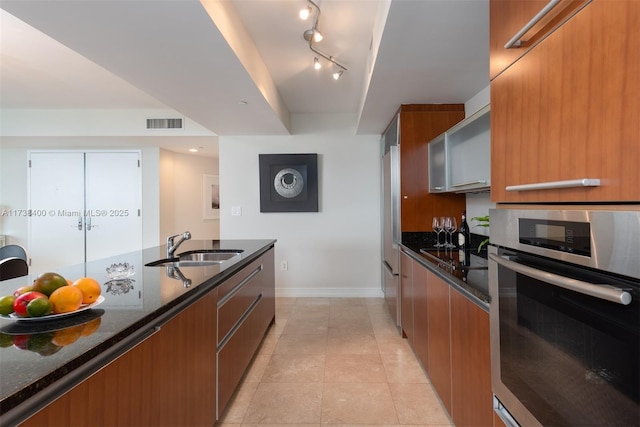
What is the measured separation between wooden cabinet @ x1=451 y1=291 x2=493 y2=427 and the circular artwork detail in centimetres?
284

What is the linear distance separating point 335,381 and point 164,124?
3778 mm

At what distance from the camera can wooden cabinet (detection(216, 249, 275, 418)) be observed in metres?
1.64

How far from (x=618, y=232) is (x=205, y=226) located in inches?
233

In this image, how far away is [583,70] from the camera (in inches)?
29.5

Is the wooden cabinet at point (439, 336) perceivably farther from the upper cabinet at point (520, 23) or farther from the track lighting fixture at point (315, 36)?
the track lighting fixture at point (315, 36)

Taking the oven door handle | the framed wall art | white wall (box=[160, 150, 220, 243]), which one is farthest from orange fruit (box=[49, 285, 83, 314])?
the framed wall art

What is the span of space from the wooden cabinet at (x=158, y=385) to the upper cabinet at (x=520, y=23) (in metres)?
1.53

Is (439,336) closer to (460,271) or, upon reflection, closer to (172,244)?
(460,271)

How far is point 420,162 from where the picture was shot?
2830 millimetres

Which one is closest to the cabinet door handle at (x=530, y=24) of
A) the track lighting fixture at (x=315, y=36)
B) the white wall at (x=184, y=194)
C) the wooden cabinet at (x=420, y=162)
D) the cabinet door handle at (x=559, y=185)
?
the cabinet door handle at (x=559, y=185)

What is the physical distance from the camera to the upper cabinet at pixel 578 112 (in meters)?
0.64

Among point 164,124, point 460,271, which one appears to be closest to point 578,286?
point 460,271

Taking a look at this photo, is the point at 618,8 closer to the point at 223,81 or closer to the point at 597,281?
the point at 597,281

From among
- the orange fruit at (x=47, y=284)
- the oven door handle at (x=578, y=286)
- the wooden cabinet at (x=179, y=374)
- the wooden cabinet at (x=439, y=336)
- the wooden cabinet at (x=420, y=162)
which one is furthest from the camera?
the wooden cabinet at (x=420, y=162)
